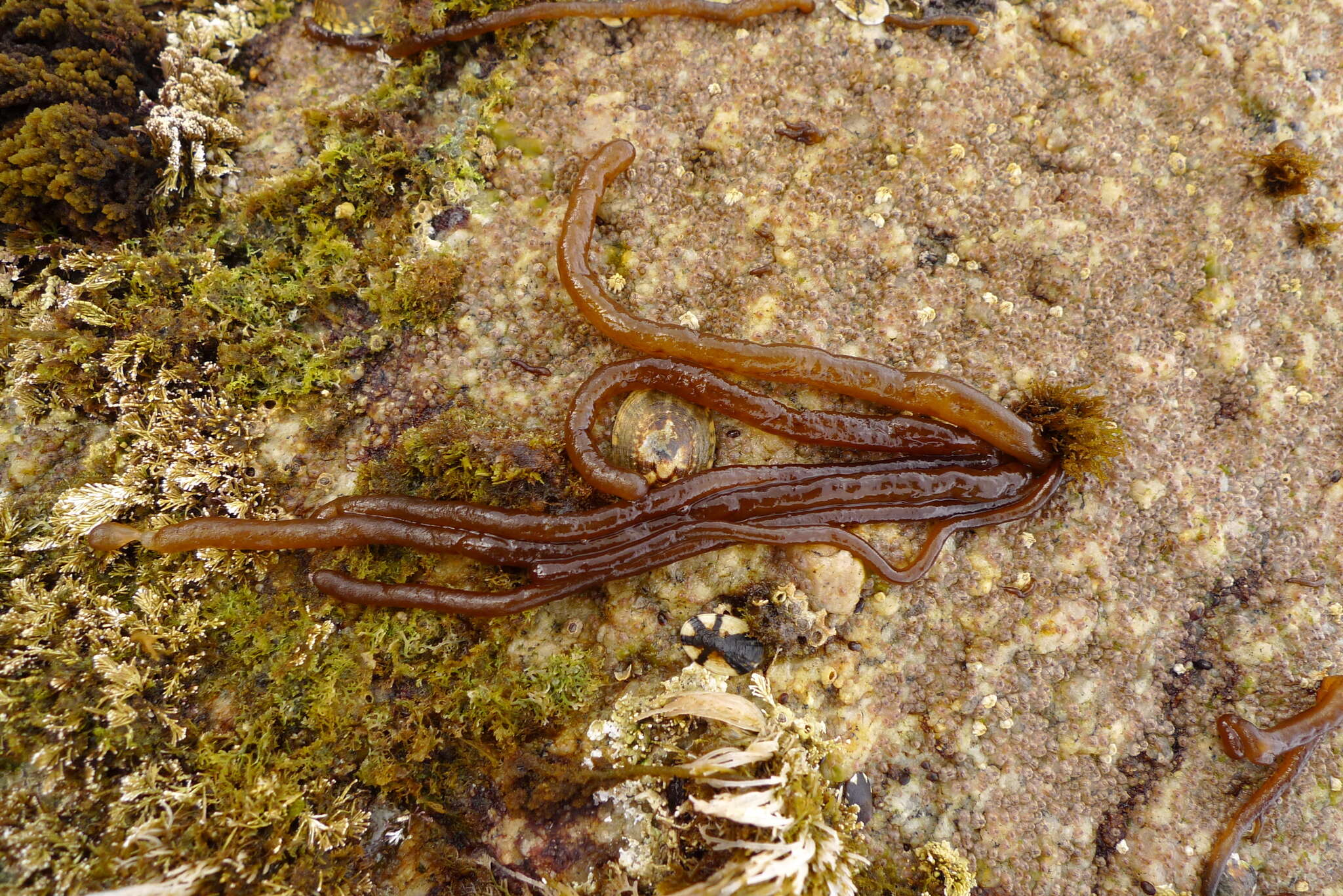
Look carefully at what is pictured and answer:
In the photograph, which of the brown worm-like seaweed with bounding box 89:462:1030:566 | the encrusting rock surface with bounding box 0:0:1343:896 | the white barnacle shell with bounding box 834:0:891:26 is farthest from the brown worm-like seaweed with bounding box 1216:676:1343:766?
the white barnacle shell with bounding box 834:0:891:26

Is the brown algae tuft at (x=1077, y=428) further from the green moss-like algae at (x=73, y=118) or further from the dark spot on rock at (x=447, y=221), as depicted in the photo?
the green moss-like algae at (x=73, y=118)

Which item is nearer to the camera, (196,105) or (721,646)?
(721,646)

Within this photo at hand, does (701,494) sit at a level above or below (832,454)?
below

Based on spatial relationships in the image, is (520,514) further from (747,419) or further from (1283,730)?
(1283,730)

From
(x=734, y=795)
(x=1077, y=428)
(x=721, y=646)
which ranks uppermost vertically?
(x=1077, y=428)

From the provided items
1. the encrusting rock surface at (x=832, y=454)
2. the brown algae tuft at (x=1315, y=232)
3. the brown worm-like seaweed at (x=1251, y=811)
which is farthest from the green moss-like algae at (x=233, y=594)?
the brown algae tuft at (x=1315, y=232)

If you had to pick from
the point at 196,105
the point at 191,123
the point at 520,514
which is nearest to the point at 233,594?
the point at 520,514
